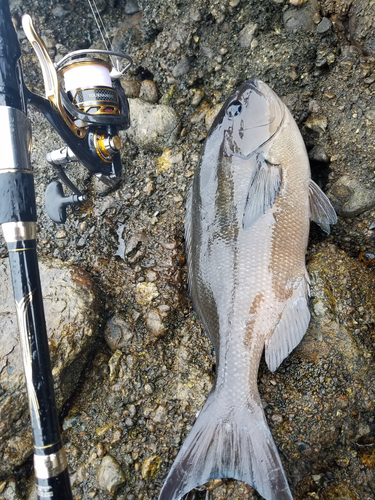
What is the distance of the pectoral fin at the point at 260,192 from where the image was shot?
2.18 m

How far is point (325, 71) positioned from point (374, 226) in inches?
42.5

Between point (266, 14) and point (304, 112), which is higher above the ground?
point (266, 14)

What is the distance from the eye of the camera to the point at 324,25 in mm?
2408

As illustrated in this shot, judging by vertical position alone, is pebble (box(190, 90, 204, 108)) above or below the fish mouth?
above

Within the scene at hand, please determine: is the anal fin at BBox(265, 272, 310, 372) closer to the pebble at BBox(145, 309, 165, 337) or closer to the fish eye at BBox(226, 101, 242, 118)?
the pebble at BBox(145, 309, 165, 337)

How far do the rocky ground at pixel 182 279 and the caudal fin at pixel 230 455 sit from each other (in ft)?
0.78

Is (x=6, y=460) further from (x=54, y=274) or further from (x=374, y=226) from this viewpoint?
(x=374, y=226)

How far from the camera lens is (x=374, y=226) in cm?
226

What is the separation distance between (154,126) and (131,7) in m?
1.15

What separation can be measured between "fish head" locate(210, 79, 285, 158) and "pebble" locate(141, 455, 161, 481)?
1881 mm

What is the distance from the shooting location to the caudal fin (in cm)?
174

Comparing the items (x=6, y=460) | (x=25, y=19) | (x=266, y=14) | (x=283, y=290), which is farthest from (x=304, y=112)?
(x=6, y=460)

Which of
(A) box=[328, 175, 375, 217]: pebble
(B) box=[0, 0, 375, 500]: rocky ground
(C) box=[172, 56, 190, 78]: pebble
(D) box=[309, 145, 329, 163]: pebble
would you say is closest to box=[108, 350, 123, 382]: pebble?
(B) box=[0, 0, 375, 500]: rocky ground

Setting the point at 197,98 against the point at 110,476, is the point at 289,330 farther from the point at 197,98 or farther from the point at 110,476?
the point at 197,98
